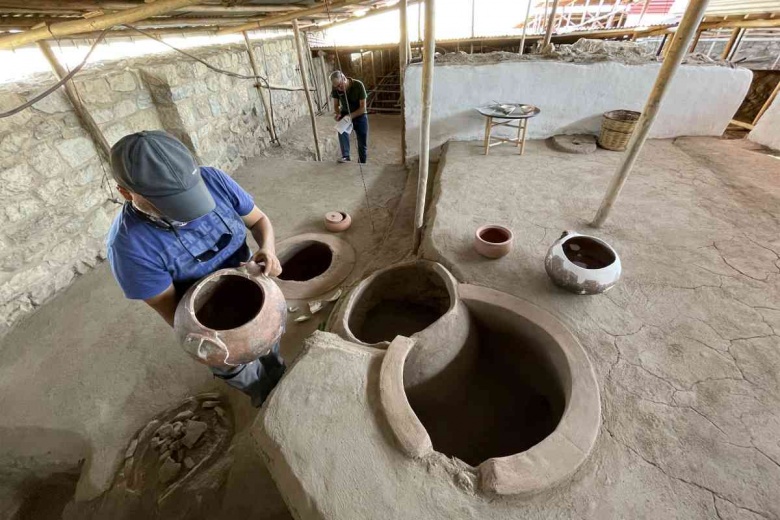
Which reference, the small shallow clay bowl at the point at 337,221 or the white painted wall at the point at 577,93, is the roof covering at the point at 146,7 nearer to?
the white painted wall at the point at 577,93

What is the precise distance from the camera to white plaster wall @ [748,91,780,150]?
3.93 meters

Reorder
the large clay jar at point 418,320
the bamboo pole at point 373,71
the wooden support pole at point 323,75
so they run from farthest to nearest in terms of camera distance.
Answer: the bamboo pole at point 373,71
the wooden support pole at point 323,75
the large clay jar at point 418,320

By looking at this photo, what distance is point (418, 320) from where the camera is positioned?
9.38ft

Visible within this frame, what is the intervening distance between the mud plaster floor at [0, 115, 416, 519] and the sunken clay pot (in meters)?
1.46

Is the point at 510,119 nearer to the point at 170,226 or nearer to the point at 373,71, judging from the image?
the point at 170,226

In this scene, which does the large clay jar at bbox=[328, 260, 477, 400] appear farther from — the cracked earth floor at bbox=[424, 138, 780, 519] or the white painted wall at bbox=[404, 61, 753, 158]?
the white painted wall at bbox=[404, 61, 753, 158]

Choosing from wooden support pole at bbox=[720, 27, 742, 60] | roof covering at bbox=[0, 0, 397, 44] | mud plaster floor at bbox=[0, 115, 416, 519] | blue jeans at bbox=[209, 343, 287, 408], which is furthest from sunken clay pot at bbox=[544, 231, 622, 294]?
wooden support pole at bbox=[720, 27, 742, 60]

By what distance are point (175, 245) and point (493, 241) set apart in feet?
6.90

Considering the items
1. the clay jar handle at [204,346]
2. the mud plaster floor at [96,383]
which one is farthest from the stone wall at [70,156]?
the clay jar handle at [204,346]

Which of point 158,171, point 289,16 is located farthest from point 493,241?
point 289,16

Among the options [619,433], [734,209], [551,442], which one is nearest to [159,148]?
[551,442]

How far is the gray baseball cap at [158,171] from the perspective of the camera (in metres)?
1.36

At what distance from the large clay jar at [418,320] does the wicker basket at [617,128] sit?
3.14 metres

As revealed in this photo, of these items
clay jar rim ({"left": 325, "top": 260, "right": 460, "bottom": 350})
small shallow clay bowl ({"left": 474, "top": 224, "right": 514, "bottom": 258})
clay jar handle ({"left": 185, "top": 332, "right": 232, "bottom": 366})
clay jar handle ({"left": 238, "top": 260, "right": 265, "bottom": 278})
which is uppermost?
clay jar handle ({"left": 238, "top": 260, "right": 265, "bottom": 278})
